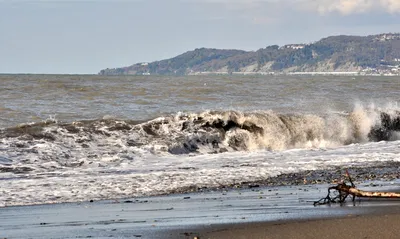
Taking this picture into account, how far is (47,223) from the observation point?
8.17m

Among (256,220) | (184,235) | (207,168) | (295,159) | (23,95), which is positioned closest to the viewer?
(184,235)

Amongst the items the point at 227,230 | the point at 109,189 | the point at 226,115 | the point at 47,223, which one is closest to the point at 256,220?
the point at 227,230

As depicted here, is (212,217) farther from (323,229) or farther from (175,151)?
(175,151)

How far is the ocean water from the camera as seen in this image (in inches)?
471

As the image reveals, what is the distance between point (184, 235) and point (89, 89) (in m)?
31.5

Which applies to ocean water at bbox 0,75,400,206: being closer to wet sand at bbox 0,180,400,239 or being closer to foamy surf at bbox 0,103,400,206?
foamy surf at bbox 0,103,400,206

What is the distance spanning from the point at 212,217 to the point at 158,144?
34.7ft

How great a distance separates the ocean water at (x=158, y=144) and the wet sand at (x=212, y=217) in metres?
1.14

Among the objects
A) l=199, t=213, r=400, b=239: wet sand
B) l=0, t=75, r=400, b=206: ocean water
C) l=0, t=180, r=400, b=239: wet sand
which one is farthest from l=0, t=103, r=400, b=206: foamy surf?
l=199, t=213, r=400, b=239: wet sand

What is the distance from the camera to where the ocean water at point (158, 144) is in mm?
11953

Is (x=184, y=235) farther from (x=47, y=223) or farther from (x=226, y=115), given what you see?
(x=226, y=115)

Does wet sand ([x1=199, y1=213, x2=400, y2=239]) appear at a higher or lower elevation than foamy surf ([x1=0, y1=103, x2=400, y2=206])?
higher

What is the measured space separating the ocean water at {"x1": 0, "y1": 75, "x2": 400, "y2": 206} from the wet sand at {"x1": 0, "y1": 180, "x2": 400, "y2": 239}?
114 cm

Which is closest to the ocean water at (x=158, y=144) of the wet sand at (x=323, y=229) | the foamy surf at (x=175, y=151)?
the foamy surf at (x=175, y=151)
